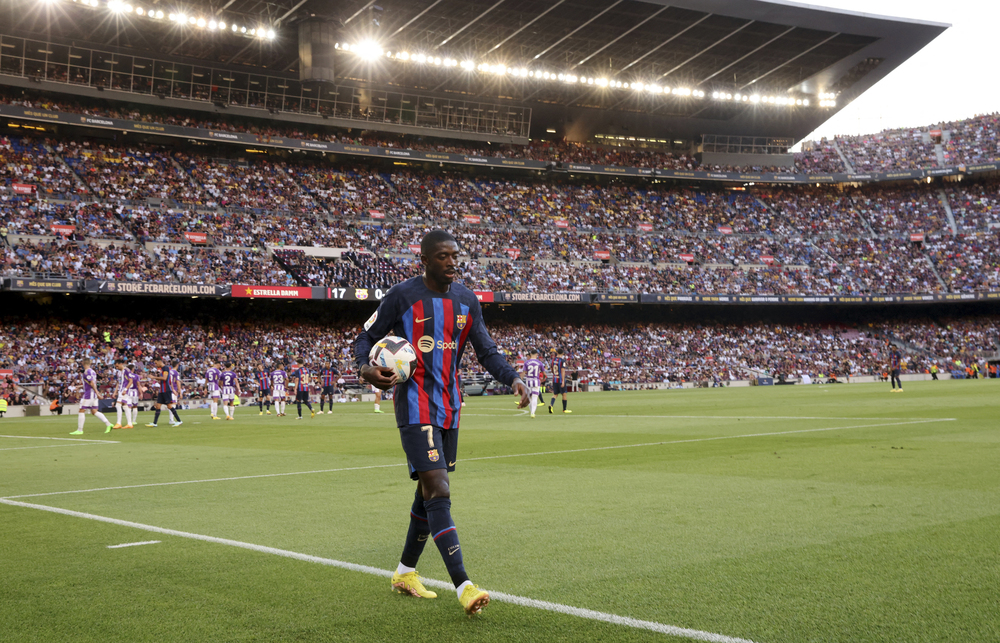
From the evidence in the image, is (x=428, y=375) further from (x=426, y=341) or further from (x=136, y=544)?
(x=136, y=544)

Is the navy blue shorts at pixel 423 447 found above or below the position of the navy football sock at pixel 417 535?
above

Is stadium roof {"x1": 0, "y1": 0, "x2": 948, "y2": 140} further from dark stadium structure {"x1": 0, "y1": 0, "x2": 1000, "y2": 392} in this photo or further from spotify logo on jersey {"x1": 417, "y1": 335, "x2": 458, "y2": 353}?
spotify logo on jersey {"x1": 417, "y1": 335, "x2": 458, "y2": 353}

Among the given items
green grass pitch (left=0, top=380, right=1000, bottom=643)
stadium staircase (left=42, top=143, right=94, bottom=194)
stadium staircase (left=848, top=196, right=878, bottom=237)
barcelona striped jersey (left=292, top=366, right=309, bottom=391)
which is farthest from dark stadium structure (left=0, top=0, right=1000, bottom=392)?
green grass pitch (left=0, top=380, right=1000, bottom=643)

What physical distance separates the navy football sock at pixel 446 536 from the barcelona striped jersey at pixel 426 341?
1.74 ft

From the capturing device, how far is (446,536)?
4.82 meters

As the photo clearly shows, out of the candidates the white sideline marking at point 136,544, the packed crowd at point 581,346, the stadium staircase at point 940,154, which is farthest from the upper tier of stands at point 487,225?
the white sideline marking at point 136,544

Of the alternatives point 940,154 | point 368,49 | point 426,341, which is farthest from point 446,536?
point 940,154

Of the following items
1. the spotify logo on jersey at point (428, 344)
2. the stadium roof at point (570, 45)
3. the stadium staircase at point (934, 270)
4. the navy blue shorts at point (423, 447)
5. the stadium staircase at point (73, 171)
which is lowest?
the navy blue shorts at point (423, 447)

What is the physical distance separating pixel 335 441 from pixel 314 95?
4421cm

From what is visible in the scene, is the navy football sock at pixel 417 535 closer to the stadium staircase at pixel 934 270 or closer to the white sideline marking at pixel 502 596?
the white sideline marking at pixel 502 596

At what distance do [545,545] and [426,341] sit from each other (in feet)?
7.67

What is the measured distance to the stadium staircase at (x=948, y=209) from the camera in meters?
67.2

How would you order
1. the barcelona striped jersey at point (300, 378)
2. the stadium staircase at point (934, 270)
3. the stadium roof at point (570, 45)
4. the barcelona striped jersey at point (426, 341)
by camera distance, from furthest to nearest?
the stadium staircase at point (934, 270) → the stadium roof at point (570, 45) → the barcelona striped jersey at point (300, 378) → the barcelona striped jersey at point (426, 341)

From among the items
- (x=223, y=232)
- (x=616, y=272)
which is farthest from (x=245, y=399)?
(x=616, y=272)
